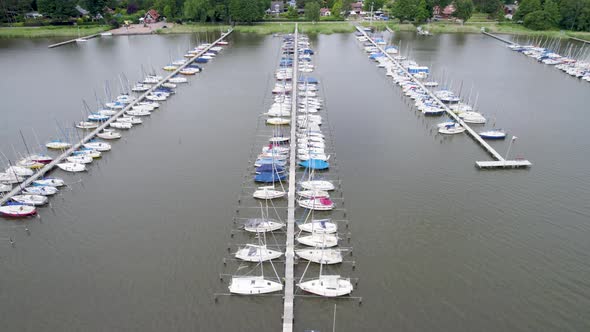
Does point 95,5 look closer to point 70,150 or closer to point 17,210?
point 70,150

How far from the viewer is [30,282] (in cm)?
2808

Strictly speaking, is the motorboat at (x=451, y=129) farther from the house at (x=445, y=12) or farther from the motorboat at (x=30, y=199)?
the house at (x=445, y=12)

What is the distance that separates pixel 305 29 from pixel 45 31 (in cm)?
7492

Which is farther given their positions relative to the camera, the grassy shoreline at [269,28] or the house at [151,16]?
the house at [151,16]

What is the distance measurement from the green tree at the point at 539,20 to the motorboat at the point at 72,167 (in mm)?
122936

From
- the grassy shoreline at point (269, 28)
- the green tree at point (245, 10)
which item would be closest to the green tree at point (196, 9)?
the grassy shoreline at point (269, 28)

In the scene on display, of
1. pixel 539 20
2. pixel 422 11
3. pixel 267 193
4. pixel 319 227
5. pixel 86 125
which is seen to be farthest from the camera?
pixel 422 11

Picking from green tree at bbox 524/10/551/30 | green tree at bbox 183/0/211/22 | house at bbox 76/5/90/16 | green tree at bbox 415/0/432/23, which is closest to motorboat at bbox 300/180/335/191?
green tree at bbox 183/0/211/22

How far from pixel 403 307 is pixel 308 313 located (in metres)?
6.48

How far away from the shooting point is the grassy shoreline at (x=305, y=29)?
Result: 108787 mm

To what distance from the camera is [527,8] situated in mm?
118062

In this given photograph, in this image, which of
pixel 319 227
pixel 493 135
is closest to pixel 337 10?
pixel 493 135

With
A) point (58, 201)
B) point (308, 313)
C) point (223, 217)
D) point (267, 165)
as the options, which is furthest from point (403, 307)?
point (58, 201)

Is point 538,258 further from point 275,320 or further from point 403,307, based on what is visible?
point 275,320
